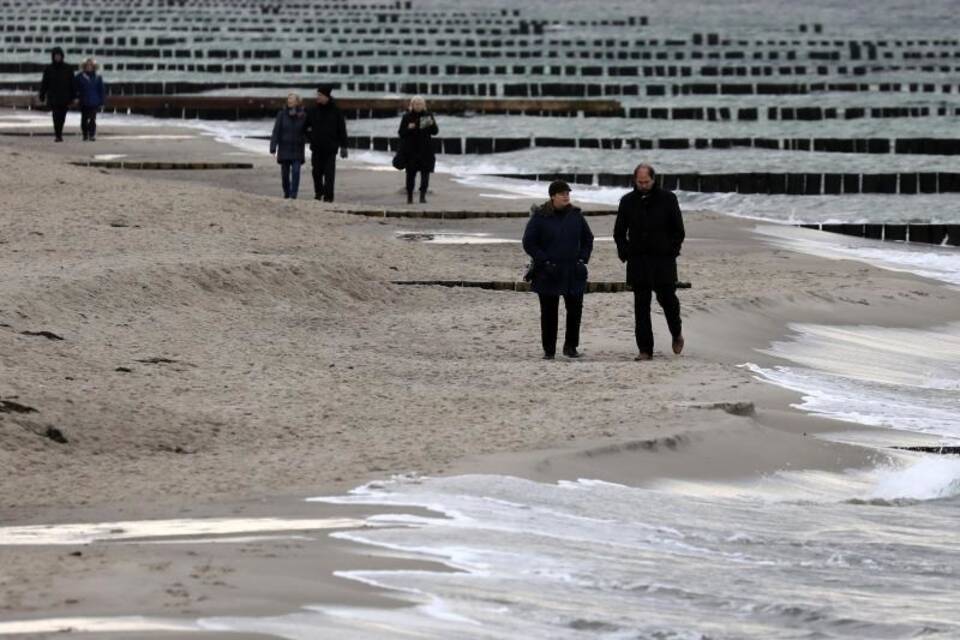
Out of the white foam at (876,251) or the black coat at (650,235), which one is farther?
the white foam at (876,251)

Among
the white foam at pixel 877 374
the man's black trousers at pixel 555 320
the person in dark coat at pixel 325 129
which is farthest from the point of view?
the person in dark coat at pixel 325 129

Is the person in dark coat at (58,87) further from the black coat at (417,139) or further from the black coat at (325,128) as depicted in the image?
the black coat at (325,128)

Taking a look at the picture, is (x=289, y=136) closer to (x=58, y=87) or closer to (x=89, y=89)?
(x=89, y=89)

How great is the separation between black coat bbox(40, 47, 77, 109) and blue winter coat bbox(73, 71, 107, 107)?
17 cm

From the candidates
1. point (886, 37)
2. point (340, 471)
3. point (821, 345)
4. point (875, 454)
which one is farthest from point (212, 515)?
point (886, 37)

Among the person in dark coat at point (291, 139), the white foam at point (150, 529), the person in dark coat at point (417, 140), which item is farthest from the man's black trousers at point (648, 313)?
the person in dark coat at point (417, 140)

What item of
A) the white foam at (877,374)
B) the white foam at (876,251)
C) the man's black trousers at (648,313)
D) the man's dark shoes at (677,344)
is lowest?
the white foam at (877,374)

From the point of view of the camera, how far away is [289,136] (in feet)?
81.9

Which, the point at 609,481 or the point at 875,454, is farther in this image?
the point at 875,454

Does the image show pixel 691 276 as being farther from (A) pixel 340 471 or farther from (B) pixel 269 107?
(B) pixel 269 107

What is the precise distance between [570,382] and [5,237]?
22.3 ft

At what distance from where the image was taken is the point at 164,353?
1423 cm

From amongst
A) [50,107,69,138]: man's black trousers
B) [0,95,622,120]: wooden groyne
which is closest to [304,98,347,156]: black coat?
[50,107,69,138]: man's black trousers

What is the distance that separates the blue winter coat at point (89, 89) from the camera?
3234 cm
